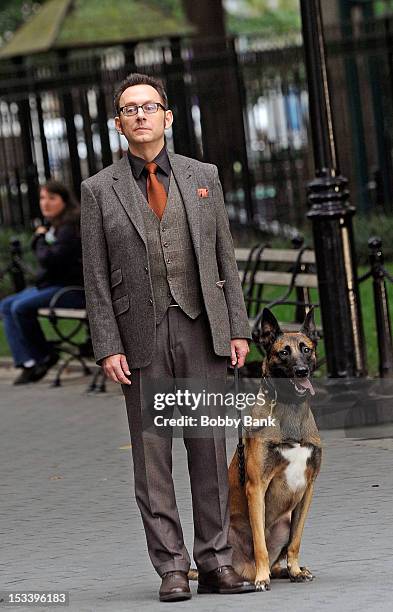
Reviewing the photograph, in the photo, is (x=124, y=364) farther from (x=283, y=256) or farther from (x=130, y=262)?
(x=283, y=256)

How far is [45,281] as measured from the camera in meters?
13.8

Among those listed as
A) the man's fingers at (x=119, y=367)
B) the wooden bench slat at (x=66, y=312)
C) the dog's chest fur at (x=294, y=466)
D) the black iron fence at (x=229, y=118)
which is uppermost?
the black iron fence at (x=229, y=118)

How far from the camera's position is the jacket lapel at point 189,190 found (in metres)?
6.08

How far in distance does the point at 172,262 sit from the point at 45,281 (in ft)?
25.6

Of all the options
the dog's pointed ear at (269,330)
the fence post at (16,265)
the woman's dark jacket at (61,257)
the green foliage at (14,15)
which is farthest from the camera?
the green foliage at (14,15)

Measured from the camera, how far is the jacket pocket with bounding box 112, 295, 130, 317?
6090 millimetres

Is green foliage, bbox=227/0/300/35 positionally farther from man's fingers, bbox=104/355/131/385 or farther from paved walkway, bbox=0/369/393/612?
man's fingers, bbox=104/355/131/385

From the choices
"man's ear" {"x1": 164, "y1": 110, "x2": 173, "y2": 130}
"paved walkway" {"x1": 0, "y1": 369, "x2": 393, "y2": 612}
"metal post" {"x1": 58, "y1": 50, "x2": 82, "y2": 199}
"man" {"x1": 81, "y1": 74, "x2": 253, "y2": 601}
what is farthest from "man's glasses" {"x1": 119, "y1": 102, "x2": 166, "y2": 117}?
"metal post" {"x1": 58, "y1": 50, "x2": 82, "y2": 199}

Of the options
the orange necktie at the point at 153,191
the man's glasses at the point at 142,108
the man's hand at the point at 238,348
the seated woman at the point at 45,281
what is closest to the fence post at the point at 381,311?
the seated woman at the point at 45,281

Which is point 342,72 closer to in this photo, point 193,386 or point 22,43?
point 22,43

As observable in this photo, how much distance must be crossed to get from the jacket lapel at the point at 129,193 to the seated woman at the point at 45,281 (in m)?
6.96

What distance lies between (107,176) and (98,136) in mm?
13683

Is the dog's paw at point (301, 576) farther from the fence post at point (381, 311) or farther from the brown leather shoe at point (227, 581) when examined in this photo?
the fence post at point (381, 311)

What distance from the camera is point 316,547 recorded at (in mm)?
6969
